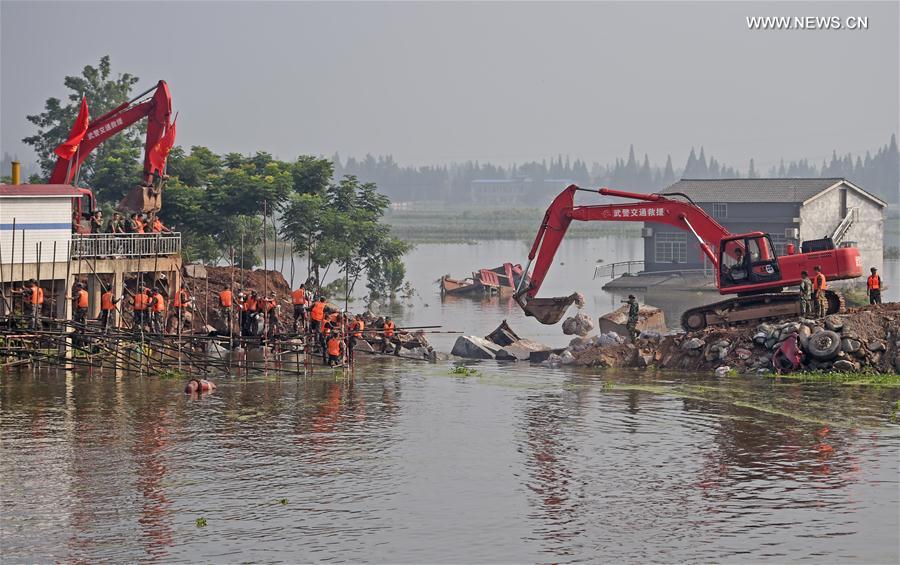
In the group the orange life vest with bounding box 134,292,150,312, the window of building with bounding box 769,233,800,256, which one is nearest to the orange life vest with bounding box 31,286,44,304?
the orange life vest with bounding box 134,292,150,312

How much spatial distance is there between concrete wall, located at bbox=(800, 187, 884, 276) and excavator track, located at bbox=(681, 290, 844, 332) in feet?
107

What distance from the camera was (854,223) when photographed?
76.4m

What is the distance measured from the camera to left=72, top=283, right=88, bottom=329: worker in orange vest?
40.2 meters

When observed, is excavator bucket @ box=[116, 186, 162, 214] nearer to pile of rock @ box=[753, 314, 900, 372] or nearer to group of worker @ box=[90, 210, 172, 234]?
group of worker @ box=[90, 210, 172, 234]

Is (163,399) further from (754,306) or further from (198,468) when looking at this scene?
(754,306)

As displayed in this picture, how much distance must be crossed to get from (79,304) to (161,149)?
9.47 m

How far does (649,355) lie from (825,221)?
3763cm

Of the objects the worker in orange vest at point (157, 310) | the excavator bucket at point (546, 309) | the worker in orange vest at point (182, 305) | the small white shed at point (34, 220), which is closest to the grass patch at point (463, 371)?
the excavator bucket at point (546, 309)

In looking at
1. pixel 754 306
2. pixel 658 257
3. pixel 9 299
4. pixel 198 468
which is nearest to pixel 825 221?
pixel 658 257

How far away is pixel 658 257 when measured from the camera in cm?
7938

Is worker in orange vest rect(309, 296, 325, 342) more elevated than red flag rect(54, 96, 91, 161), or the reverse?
red flag rect(54, 96, 91, 161)

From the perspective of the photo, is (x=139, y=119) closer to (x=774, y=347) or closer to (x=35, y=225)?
(x=35, y=225)

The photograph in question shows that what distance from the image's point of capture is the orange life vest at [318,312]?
40.4m

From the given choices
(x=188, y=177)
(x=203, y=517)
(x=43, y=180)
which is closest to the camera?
(x=203, y=517)
